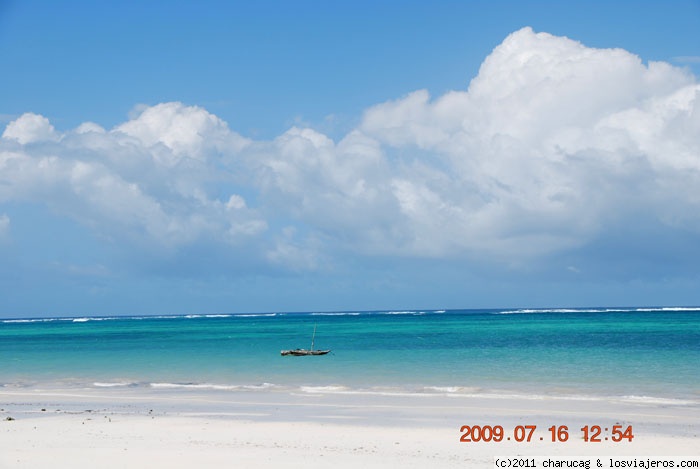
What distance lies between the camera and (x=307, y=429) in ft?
60.4

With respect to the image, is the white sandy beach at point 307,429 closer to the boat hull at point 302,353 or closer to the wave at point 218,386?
the wave at point 218,386

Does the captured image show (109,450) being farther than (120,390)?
No

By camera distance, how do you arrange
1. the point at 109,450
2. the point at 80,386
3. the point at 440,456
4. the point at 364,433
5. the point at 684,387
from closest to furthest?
the point at 440,456 < the point at 109,450 < the point at 364,433 < the point at 684,387 < the point at 80,386

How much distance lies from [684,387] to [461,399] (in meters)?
9.85

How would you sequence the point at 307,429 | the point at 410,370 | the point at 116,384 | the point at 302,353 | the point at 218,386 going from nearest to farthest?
the point at 307,429 < the point at 218,386 < the point at 116,384 < the point at 410,370 < the point at 302,353

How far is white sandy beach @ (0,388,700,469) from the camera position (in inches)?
586

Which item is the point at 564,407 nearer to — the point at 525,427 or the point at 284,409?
the point at 525,427

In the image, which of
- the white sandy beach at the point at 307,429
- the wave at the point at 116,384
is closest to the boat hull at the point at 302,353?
the wave at the point at 116,384

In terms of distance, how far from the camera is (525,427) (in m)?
18.3

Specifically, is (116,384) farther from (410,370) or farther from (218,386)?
(410,370)

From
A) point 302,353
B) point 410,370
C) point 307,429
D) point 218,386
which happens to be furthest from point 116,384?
point 307,429

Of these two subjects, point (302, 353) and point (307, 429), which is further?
point (302, 353)

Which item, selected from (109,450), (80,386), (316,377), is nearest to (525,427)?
(109,450)

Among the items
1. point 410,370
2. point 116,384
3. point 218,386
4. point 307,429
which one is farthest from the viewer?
point 410,370
